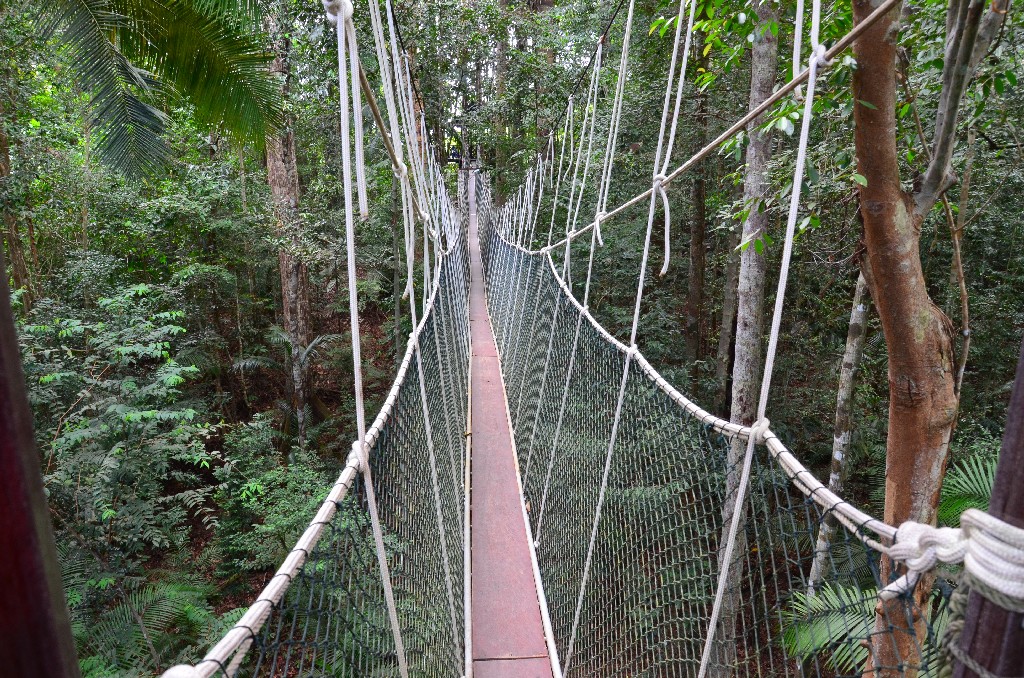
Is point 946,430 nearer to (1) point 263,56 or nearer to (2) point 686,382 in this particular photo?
(1) point 263,56

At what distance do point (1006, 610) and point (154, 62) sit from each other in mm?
3044


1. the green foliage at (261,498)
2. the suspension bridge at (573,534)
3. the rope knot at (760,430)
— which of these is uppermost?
the rope knot at (760,430)

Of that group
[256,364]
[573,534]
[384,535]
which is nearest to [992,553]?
[384,535]

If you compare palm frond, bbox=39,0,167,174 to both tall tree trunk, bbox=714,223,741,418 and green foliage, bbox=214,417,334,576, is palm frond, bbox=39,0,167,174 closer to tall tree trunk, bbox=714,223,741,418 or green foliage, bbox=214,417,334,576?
green foliage, bbox=214,417,334,576

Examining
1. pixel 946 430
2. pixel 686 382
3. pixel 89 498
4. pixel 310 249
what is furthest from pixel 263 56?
pixel 686 382

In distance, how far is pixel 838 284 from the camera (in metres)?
3.88

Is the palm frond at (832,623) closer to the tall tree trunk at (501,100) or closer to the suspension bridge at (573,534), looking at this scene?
the suspension bridge at (573,534)

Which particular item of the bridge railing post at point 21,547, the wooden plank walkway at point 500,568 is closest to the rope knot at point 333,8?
the bridge railing post at point 21,547

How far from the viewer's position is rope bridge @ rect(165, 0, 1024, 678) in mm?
683

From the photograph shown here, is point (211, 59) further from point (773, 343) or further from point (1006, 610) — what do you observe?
point (1006, 610)

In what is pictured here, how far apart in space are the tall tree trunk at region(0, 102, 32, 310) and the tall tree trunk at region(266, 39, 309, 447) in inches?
60.3

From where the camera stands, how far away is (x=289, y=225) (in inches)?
170

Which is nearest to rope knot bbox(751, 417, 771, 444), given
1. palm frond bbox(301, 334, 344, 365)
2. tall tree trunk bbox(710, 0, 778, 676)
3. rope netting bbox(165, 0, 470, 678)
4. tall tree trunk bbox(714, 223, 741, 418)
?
rope netting bbox(165, 0, 470, 678)

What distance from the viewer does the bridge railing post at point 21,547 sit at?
0.27 meters
